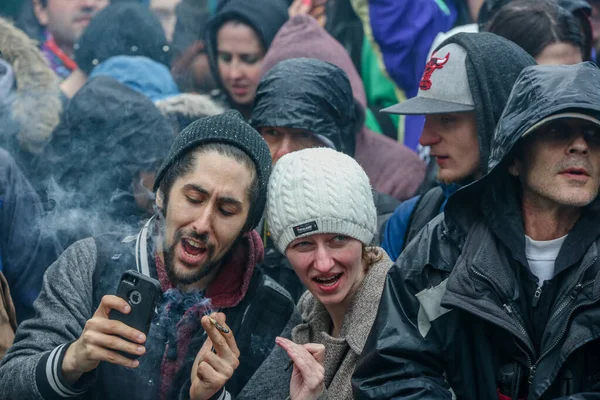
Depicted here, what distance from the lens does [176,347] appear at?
3.97 metres

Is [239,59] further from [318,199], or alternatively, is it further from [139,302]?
[139,302]

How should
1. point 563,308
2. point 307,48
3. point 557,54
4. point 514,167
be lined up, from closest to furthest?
point 563,308, point 514,167, point 557,54, point 307,48

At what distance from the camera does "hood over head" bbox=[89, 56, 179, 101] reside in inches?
253

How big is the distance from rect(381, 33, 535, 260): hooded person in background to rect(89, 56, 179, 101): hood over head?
232 cm

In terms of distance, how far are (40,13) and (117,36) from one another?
0.86 metres

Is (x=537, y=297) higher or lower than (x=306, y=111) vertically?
lower

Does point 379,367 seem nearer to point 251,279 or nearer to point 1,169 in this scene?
point 251,279

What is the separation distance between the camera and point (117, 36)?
6941 millimetres

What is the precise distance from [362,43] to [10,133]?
9.22 feet

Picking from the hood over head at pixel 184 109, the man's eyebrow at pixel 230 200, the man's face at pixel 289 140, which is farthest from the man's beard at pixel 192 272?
the hood over head at pixel 184 109

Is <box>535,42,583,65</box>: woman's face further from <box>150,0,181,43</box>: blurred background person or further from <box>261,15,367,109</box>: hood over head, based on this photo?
<box>150,0,181,43</box>: blurred background person

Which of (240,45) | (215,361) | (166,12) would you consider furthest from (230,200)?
(166,12)

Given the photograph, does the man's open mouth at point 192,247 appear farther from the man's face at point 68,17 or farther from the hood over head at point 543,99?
the man's face at point 68,17

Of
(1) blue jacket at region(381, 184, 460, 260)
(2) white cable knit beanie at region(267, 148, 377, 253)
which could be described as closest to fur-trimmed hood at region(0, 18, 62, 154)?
(2) white cable knit beanie at region(267, 148, 377, 253)
